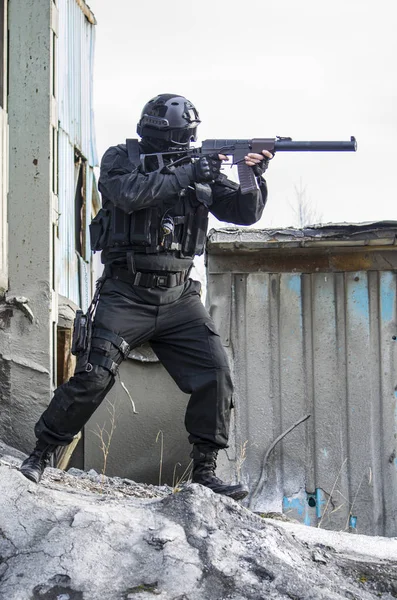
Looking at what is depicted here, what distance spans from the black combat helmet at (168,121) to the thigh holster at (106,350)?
1.05 metres

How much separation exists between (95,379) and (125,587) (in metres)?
1.31

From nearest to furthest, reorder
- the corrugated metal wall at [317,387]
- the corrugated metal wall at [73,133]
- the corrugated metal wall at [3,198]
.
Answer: the corrugated metal wall at [3,198] → the corrugated metal wall at [317,387] → the corrugated metal wall at [73,133]

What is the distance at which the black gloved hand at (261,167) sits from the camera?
4672mm

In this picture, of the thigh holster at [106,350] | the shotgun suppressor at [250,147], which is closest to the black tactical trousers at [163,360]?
the thigh holster at [106,350]

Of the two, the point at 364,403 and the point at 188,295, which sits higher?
the point at 188,295

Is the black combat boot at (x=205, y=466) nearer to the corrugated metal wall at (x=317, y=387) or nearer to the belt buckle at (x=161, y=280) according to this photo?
the belt buckle at (x=161, y=280)

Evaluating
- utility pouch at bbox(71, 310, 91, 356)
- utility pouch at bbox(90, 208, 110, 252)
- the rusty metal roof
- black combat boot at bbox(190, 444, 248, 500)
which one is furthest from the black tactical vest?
the rusty metal roof

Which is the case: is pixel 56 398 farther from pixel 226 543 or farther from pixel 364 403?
pixel 364 403

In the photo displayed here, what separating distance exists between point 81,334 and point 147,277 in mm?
426

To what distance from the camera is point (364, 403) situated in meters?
6.29

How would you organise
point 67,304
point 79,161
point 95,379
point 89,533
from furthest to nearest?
point 79,161 < point 67,304 < point 95,379 < point 89,533

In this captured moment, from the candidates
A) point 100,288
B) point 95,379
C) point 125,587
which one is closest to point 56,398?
point 95,379

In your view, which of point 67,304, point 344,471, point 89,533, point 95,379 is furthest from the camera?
point 67,304

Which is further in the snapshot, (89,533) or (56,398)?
(56,398)
